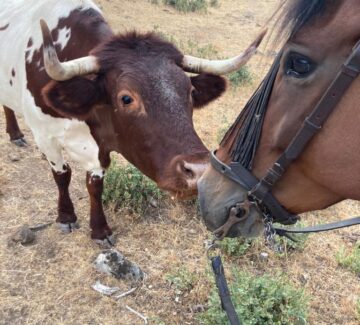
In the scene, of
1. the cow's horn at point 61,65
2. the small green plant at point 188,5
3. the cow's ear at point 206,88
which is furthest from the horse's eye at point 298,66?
the small green plant at point 188,5

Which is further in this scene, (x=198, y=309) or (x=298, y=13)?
(x=198, y=309)

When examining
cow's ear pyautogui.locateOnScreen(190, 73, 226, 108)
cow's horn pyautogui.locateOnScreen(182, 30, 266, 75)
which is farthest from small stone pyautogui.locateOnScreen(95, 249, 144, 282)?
cow's horn pyautogui.locateOnScreen(182, 30, 266, 75)

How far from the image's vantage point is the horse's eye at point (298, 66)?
1.48m

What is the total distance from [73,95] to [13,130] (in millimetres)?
2305

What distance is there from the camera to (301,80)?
150 centimetres

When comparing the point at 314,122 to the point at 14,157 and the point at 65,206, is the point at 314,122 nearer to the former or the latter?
the point at 65,206

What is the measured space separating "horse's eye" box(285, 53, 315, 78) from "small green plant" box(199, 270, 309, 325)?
175cm

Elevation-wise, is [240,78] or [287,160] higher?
[287,160]

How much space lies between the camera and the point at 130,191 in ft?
13.3

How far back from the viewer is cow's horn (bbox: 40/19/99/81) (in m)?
2.76

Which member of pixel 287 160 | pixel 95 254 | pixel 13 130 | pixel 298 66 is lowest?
pixel 95 254

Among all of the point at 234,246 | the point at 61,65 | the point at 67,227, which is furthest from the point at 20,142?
the point at 234,246

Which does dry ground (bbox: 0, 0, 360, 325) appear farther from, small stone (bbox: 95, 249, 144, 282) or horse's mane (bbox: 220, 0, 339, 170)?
horse's mane (bbox: 220, 0, 339, 170)

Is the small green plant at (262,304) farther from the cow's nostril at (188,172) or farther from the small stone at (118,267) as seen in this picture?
the cow's nostril at (188,172)
